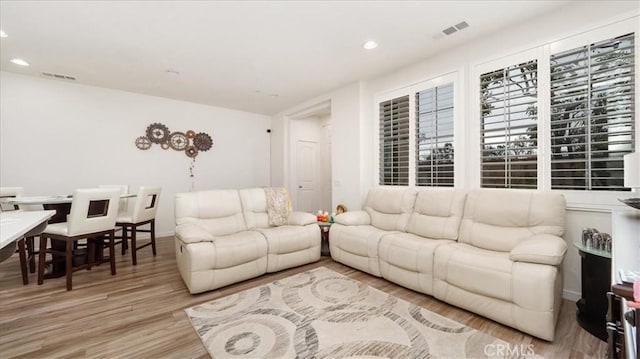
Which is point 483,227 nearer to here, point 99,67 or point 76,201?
point 76,201

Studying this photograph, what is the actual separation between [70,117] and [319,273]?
469cm

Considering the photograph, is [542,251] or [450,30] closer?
[542,251]

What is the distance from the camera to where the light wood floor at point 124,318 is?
1744 millimetres

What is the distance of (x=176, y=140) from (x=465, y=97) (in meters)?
5.03

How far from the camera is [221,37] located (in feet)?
9.32

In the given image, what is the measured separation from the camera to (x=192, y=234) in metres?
2.65

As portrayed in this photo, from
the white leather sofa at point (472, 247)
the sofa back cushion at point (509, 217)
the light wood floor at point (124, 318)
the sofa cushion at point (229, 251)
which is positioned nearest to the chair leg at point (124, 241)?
the light wood floor at point (124, 318)

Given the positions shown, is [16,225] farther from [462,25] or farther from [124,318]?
[462,25]

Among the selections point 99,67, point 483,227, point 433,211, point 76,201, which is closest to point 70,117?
point 99,67

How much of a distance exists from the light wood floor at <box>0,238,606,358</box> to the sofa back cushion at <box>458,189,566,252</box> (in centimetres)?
69

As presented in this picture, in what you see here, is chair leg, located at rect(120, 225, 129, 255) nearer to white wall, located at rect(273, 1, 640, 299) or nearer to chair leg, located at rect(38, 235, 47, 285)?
chair leg, located at rect(38, 235, 47, 285)

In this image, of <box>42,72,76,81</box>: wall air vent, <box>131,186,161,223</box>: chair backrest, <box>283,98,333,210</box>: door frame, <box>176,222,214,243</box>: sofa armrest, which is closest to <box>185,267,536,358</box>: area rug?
<box>176,222,214,243</box>: sofa armrest

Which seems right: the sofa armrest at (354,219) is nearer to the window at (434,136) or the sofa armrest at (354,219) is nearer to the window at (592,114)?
the window at (434,136)

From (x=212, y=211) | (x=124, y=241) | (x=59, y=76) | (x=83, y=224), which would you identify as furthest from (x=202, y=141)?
(x=83, y=224)
